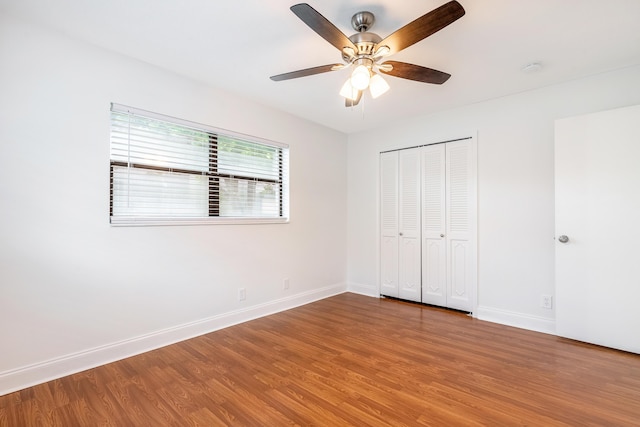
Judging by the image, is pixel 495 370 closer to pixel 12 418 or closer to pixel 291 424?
pixel 291 424

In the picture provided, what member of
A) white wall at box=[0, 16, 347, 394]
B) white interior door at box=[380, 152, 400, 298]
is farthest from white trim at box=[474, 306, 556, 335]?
white wall at box=[0, 16, 347, 394]

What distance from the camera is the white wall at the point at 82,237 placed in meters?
2.09

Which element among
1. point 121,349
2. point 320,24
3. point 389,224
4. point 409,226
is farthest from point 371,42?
point 121,349

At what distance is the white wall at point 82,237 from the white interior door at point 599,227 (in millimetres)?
3283

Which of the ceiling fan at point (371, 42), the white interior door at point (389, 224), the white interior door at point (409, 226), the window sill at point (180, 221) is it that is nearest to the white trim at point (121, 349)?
the window sill at point (180, 221)

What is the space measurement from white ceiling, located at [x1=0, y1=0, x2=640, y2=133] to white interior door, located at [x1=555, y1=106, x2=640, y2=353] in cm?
62

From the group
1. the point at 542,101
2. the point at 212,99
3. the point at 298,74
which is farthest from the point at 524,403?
the point at 212,99

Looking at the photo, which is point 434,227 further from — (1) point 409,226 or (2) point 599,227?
(2) point 599,227

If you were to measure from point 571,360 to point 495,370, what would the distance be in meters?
0.73

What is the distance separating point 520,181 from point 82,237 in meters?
4.17

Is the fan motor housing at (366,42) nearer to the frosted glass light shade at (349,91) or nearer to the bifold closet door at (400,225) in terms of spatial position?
the frosted glass light shade at (349,91)

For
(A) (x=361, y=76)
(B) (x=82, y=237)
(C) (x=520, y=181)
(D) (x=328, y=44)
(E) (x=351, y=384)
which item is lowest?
(E) (x=351, y=384)

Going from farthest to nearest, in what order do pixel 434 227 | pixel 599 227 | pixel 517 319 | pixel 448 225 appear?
pixel 434 227 < pixel 448 225 < pixel 517 319 < pixel 599 227

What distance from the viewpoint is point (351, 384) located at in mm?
2117
